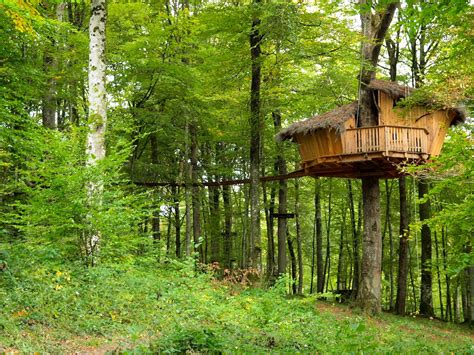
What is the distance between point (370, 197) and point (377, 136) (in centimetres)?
283

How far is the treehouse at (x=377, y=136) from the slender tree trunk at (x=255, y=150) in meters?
1.16

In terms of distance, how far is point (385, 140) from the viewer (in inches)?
503

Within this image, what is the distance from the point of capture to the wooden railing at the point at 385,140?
12836mm

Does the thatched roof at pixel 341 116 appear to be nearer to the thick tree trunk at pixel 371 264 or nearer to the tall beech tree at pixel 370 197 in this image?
the tall beech tree at pixel 370 197

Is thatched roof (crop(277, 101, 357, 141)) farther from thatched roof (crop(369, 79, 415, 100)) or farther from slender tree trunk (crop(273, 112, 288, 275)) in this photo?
slender tree trunk (crop(273, 112, 288, 275))

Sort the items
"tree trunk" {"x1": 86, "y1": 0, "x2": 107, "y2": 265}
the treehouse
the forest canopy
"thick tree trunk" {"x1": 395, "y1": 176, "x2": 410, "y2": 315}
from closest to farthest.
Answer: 1. the forest canopy
2. "tree trunk" {"x1": 86, "y1": 0, "x2": 107, "y2": 265}
3. the treehouse
4. "thick tree trunk" {"x1": 395, "y1": 176, "x2": 410, "y2": 315}

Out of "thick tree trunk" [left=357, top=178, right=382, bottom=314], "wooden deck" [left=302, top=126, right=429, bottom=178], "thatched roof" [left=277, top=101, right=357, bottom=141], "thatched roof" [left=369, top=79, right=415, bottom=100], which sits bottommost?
"thick tree trunk" [left=357, top=178, right=382, bottom=314]

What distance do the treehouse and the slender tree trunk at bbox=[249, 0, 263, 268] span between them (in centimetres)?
116

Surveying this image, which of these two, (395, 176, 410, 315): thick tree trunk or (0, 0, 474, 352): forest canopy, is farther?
(395, 176, 410, 315): thick tree trunk

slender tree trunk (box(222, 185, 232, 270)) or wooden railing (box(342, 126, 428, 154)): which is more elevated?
wooden railing (box(342, 126, 428, 154))

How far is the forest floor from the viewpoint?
16.7 feet

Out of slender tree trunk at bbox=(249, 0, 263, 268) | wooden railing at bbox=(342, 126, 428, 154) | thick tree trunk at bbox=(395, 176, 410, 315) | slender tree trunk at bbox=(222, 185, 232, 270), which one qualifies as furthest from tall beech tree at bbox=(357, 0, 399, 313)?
slender tree trunk at bbox=(222, 185, 232, 270)

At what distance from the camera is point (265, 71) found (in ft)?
54.2

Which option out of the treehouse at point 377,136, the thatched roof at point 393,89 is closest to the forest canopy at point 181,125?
the thatched roof at point 393,89
